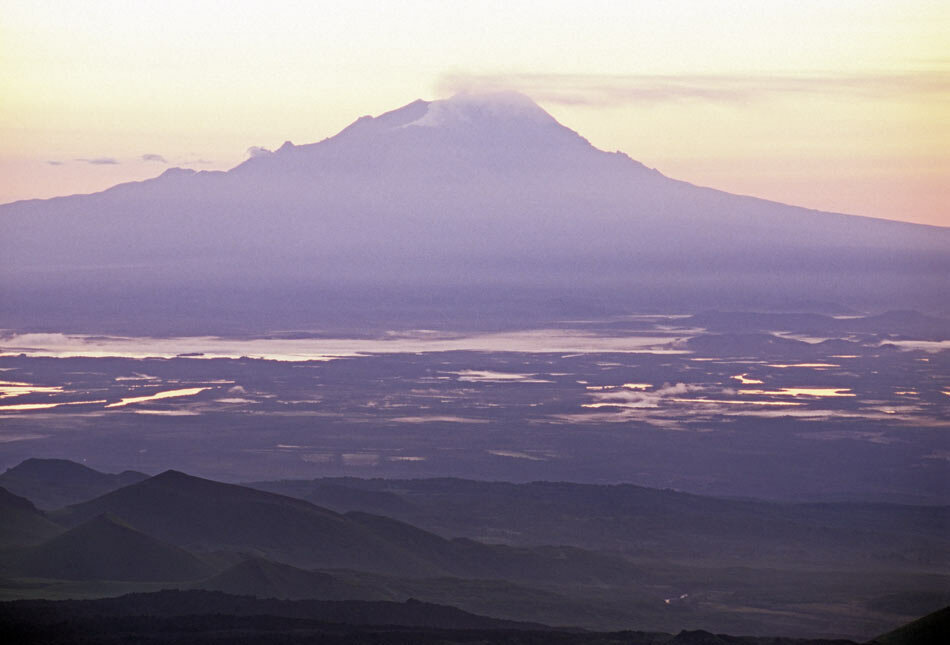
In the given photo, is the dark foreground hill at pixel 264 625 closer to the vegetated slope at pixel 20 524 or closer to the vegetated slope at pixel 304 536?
the vegetated slope at pixel 20 524

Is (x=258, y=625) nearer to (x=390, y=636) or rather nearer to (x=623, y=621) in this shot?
(x=390, y=636)

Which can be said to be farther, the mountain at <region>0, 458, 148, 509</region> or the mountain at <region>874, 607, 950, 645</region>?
the mountain at <region>0, 458, 148, 509</region>

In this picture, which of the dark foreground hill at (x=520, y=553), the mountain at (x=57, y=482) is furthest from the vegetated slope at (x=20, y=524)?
the mountain at (x=57, y=482)

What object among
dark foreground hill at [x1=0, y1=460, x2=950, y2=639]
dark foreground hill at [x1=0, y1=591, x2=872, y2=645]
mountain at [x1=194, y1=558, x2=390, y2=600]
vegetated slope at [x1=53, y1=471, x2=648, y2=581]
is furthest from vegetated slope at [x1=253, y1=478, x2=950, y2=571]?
dark foreground hill at [x1=0, y1=591, x2=872, y2=645]

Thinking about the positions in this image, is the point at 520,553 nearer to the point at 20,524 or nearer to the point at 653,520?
the point at 653,520

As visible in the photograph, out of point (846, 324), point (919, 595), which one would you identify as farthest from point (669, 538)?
point (846, 324)

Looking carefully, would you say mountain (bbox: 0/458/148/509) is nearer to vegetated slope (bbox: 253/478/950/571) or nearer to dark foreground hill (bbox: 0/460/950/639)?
dark foreground hill (bbox: 0/460/950/639)

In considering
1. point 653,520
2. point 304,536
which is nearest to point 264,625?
point 304,536
